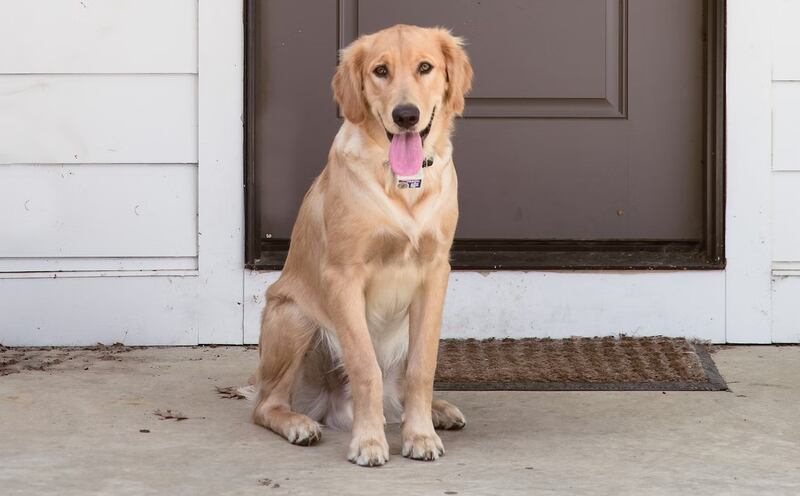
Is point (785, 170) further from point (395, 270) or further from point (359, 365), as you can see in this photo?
point (359, 365)

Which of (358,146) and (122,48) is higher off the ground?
(122,48)

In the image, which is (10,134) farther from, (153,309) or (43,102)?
(153,309)

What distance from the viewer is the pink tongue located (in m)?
3.05

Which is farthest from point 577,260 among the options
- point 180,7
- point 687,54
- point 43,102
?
point 43,102

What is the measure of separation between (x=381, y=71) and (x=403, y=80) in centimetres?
8

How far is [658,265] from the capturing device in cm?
463

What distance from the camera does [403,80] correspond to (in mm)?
3076

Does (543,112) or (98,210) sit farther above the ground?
(543,112)

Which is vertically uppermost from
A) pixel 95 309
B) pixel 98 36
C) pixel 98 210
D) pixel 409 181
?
pixel 98 36

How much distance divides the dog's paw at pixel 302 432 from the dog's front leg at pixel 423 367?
9.7 inches

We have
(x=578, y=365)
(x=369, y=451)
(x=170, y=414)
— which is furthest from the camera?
(x=578, y=365)

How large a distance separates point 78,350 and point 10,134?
2.90ft

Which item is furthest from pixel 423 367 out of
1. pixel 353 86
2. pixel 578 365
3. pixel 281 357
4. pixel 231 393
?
pixel 578 365

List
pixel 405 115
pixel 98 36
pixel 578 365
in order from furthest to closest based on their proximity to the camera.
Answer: pixel 98 36 → pixel 578 365 → pixel 405 115
